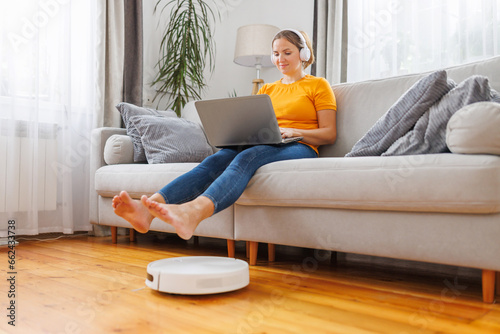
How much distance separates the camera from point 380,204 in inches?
54.9

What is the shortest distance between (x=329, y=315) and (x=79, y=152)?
7.33 ft

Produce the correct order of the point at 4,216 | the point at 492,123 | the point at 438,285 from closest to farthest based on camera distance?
1. the point at 492,123
2. the point at 438,285
3. the point at 4,216

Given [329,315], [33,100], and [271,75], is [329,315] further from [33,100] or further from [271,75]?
[271,75]

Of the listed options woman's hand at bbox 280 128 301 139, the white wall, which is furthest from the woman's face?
the white wall

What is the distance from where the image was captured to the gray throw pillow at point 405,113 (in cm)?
148

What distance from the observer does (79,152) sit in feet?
9.34

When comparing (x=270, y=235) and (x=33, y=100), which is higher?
(x=33, y=100)

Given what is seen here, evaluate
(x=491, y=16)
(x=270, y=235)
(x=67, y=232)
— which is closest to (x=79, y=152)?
(x=67, y=232)

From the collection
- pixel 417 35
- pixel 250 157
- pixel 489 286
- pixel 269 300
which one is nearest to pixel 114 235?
pixel 250 157

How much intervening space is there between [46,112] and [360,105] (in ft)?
6.25

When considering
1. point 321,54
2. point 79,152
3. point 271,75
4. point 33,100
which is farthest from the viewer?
point 271,75

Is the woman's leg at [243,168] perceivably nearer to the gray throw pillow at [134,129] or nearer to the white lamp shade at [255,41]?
the gray throw pillow at [134,129]

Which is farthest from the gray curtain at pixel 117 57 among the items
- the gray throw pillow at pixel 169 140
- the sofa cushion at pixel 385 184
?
the sofa cushion at pixel 385 184

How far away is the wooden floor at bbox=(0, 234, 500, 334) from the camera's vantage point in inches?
40.2
